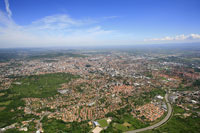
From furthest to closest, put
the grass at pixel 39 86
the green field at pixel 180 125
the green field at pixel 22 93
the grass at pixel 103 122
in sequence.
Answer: the grass at pixel 39 86 → the green field at pixel 22 93 → the grass at pixel 103 122 → the green field at pixel 180 125

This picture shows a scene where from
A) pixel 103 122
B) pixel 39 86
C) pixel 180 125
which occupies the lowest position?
pixel 180 125

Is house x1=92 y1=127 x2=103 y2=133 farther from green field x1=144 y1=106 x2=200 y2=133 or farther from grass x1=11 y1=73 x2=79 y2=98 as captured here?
grass x1=11 y1=73 x2=79 y2=98

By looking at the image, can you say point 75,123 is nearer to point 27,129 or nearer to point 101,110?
point 101,110

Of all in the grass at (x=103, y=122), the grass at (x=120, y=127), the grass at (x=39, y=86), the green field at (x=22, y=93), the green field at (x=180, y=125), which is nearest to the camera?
the green field at (x=180, y=125)

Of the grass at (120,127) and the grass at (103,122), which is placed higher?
the grass at (103,122)

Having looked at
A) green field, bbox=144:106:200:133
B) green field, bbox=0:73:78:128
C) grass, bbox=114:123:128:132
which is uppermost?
green field, bbox=0:73:78:128

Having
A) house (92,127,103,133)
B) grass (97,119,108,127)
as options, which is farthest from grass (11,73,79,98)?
house (92,127,103,133)

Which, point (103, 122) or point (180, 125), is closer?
point (180, 125)

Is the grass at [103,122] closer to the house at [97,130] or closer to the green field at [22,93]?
the house at [97,130]

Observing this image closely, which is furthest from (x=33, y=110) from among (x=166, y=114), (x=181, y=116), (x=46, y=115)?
(x=181, y=116)

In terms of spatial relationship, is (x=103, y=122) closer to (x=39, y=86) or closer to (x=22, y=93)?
(x=22, y=93)

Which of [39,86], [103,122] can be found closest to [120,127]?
[103,122]

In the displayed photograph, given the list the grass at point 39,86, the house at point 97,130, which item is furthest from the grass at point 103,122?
the grass at point 39,86
